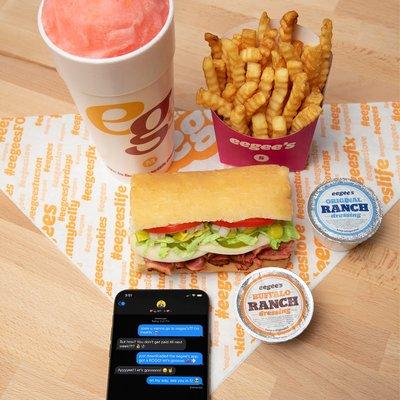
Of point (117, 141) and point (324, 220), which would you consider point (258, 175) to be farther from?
point (117, 141)

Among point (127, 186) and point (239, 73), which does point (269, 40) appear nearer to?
point (239, 73)

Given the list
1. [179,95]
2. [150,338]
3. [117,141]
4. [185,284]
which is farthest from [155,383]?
[179,95]

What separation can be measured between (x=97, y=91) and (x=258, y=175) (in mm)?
353

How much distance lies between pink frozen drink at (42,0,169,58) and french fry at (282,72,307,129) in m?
0.26

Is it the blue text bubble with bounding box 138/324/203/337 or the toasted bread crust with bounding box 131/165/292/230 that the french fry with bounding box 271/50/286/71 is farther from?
the blue text bubble with bounding box 138/324/203/337

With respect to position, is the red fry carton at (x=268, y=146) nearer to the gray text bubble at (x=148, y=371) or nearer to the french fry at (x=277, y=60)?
the french fry at (x=277, y=60)

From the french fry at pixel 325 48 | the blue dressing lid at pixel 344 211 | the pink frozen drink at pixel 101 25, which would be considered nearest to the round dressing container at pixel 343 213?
the blue dressing lid at pixel 344 211

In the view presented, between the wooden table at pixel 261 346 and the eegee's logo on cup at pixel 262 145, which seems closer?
the wooden table at pixel 261 346

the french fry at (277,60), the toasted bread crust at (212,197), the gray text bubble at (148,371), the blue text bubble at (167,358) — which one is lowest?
the gray text bubble at (148,371)

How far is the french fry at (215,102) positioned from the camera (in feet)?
3.53

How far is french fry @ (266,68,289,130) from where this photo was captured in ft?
3.29

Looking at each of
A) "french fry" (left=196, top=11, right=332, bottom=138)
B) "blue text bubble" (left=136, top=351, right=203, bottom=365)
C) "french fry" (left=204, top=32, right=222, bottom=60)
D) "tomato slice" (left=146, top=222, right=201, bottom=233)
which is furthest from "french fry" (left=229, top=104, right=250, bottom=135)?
"blue text bubble" (left=136, top=351, right=203, bottom=365)

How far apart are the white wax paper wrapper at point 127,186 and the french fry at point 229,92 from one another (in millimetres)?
213

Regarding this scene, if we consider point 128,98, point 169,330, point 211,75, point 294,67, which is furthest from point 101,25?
point 169,330
